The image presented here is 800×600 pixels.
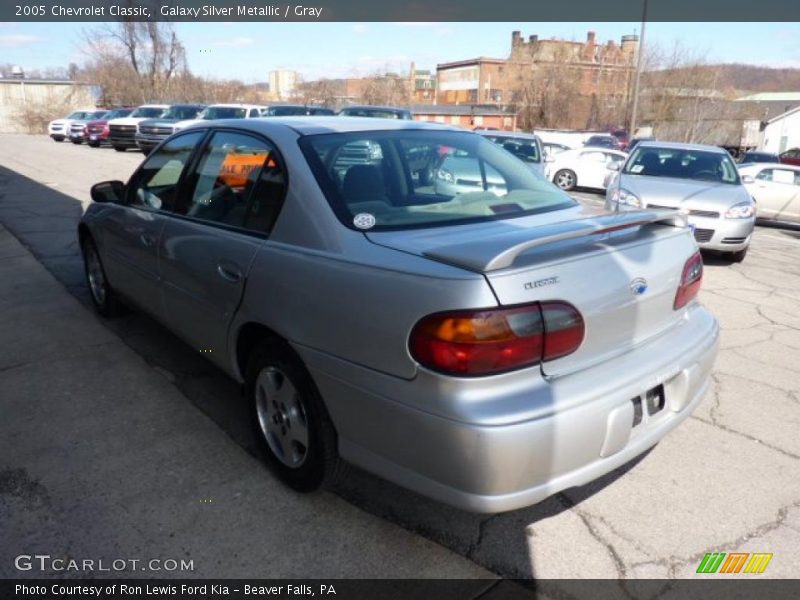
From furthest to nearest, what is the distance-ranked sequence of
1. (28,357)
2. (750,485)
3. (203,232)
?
(28,357) → (203,232) → (750,485)

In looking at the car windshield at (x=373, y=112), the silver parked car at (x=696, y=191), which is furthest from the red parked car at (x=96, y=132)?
the silver parked car at (x=696, y=191)

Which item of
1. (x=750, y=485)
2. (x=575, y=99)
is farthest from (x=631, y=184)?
(x=575, y=99)

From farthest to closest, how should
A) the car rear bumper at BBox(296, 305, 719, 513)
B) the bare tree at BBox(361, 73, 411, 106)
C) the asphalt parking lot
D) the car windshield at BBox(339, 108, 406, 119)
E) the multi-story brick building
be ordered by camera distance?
the bare tree at BBox(361, 73, 411, 106)
the multi-story brick building
the car windshield at BBox(339, 108, 406, 119)
the asphalt parking lot
the car rear bumper at BBox(296, 305, 719, 513)

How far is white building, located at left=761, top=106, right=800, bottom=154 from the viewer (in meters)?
51.9

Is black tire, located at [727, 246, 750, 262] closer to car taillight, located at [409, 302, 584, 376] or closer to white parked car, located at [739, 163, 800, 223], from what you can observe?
white parked car, located at [739, 163, 800, 223]

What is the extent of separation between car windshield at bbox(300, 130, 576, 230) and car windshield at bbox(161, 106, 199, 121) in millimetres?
21721

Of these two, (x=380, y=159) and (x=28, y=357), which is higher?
(x=380, y=159)

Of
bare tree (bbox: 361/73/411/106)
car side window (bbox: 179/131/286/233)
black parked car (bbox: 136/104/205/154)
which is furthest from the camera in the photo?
bare tree (bbox: 361/73/411/106)

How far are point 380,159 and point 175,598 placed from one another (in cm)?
201

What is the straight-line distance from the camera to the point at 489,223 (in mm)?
2670

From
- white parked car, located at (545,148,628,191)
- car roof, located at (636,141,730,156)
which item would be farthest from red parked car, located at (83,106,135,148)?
car roof, located at (636,141,730,156)

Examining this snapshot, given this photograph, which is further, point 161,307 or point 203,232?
point 161,307

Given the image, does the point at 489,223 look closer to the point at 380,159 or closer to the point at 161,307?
the point at 380,159

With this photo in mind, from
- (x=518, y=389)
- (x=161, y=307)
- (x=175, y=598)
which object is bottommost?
(x=175, y=598)
